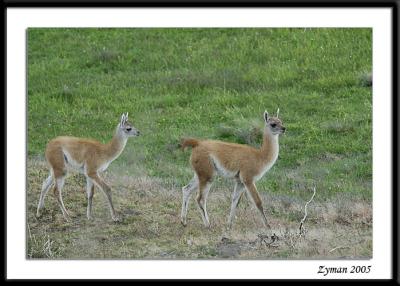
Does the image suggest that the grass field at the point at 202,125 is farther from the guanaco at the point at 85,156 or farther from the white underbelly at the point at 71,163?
the white underbelly at the point at 71,163

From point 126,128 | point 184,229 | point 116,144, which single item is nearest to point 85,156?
point 116,144

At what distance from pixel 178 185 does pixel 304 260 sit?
2936 mm

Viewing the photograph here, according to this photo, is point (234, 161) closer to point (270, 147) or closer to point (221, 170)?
point (221, 170)

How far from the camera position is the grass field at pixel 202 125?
1421cm

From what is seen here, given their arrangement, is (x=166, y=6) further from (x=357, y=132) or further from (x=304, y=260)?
(x=357, y=132)

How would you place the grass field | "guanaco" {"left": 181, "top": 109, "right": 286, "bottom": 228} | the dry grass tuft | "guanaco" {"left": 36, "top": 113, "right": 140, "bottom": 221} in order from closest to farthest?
the dry grass tuft → "guanaco" {"left": 181, "top": 109, "right": 286, "bottom": 228} → the grass field → "guanaco" {"left": 36, "top": 113, "right": 140, "bottom": 221}

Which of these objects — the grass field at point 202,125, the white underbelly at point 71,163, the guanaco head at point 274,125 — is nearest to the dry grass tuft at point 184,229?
the grass field at point 202,125

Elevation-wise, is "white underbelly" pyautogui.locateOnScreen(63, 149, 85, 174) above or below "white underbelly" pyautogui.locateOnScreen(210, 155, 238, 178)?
above

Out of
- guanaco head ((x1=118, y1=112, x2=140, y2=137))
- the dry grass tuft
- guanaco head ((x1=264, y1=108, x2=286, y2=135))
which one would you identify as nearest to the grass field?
the dry grass tuft

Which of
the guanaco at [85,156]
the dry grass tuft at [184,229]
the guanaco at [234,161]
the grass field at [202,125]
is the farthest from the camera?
the guanaco at [85,156]

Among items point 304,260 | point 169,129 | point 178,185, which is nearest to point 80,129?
point 169,129

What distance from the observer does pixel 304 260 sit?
13.6 meters

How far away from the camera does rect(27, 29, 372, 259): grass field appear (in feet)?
46.6

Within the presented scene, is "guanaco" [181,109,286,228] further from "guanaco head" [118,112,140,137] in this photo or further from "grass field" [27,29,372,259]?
"guanaco head" [118,112,140,137]
